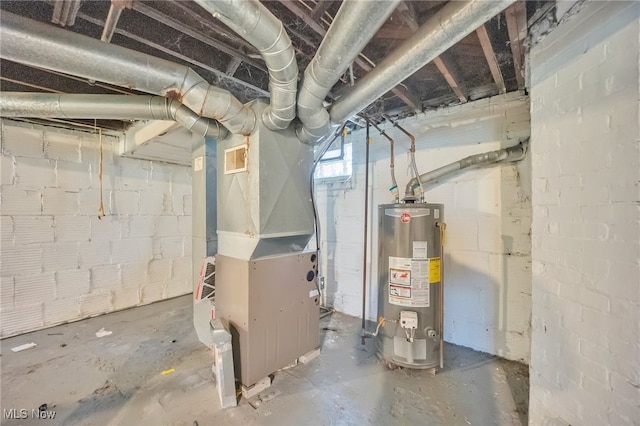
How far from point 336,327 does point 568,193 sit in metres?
2.36

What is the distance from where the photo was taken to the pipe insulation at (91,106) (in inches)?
68.9

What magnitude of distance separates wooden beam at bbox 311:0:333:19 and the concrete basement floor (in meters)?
2.35

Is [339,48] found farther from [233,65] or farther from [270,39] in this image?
[233,65]

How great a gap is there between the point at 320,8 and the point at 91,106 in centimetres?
170

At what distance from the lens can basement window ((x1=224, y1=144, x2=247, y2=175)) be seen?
189 centimetres

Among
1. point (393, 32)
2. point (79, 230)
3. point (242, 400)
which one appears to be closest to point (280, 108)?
point (393, 32)

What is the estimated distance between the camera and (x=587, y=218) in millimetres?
1164

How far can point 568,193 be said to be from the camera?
4.12ft

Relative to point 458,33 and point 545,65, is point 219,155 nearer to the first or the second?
point 458,33

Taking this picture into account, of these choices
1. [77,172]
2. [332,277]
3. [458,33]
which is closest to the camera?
[458,33]

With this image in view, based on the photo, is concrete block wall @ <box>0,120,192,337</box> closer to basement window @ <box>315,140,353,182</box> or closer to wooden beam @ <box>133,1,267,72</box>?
basement window @ <box>315,140,353,182</box>

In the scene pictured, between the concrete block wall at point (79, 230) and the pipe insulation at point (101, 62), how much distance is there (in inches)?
97.9

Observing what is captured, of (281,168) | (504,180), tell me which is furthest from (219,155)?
(504,180)

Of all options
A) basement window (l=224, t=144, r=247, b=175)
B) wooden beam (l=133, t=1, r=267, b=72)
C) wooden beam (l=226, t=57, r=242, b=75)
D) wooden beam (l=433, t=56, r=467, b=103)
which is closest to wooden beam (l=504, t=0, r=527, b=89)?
wooden beam (l=433, t=56, r=467, b=103)
